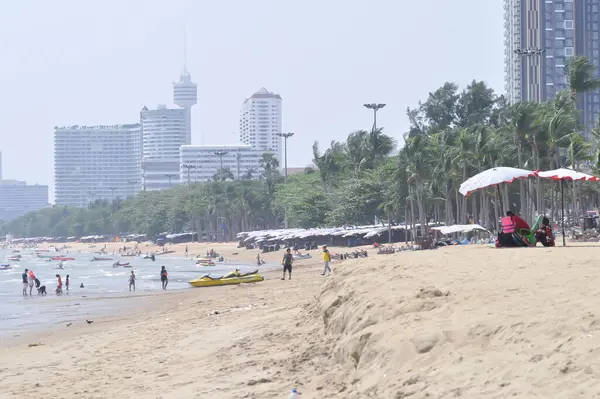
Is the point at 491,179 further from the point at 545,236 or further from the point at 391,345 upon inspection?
the point at 391,345

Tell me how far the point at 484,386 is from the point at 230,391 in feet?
12.4

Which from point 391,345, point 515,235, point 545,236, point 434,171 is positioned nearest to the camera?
point 391,345

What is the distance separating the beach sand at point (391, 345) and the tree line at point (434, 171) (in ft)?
76.9

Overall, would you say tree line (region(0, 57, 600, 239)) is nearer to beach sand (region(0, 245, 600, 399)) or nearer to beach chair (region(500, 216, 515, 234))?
beach chair (region(500, 216, 515, 234))

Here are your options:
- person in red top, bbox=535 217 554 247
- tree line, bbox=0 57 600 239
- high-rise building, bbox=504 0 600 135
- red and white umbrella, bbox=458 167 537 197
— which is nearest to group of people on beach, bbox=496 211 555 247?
person in red top, bbox=535 217 554 247

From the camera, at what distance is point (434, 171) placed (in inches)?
2457

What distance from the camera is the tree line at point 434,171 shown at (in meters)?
49.8

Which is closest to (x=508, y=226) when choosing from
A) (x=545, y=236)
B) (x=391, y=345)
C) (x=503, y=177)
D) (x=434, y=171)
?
(x=545, y=236)

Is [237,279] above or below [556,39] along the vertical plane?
below

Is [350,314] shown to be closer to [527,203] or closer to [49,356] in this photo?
[49,356]

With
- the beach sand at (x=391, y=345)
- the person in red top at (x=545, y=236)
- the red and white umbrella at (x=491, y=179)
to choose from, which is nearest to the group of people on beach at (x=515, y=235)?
the person in red top at (x=545, y=236)

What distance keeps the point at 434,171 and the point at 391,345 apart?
174ft

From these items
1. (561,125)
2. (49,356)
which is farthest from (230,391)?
(561,125)

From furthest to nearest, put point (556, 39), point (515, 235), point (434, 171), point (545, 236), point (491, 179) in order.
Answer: point (556, 39)
point (434, 171)
point (491, 179)
point (545, 236)
point (515, 235)
